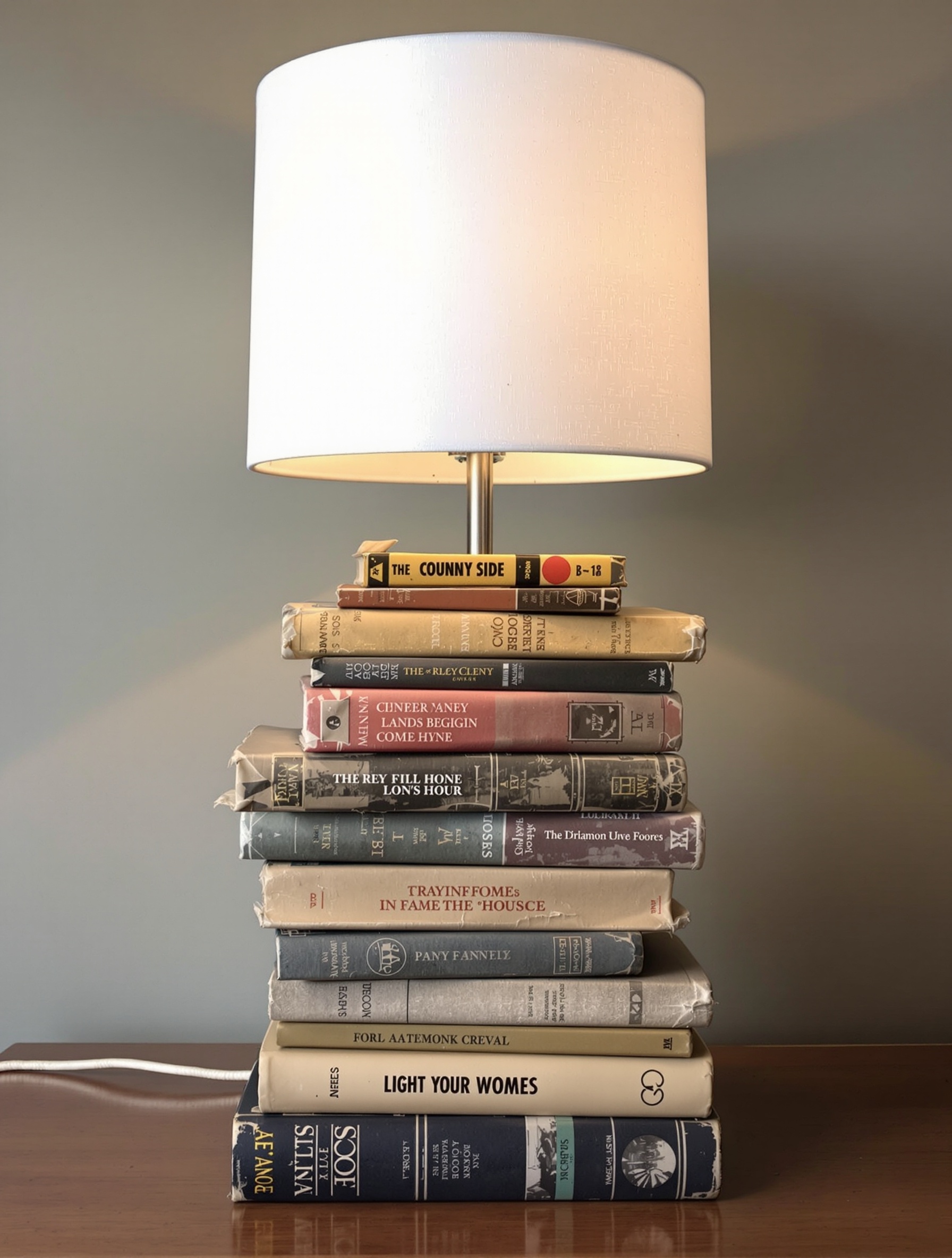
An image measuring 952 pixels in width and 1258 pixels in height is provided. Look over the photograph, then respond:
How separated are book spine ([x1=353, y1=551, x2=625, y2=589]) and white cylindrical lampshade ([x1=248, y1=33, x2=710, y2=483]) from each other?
9 centimetres

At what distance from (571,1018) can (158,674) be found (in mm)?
620

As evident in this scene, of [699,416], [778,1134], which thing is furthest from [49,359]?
[778,1134]

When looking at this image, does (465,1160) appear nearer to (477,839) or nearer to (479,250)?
(477,839)

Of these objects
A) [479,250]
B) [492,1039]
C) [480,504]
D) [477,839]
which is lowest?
[492,1039]

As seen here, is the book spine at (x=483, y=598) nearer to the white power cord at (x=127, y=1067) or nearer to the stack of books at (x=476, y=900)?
the stack of books at (x=476, y=900)

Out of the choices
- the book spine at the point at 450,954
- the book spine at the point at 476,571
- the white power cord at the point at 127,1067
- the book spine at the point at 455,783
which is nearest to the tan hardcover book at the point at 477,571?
the book spine at the point at 476,571

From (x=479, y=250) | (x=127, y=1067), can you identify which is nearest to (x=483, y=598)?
(x=479, y=250)

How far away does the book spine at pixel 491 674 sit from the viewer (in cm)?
82

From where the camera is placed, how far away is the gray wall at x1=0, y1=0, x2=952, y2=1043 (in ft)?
3.93

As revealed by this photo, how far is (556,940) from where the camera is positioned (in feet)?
2.64

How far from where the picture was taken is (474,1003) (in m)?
0.80

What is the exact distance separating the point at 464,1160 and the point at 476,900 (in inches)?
6.8

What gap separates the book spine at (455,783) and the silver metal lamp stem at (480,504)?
220 mm

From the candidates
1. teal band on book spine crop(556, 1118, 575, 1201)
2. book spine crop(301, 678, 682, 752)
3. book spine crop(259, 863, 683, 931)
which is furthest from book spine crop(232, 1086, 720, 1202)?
book spine crop(301, 678, 682, 752)
